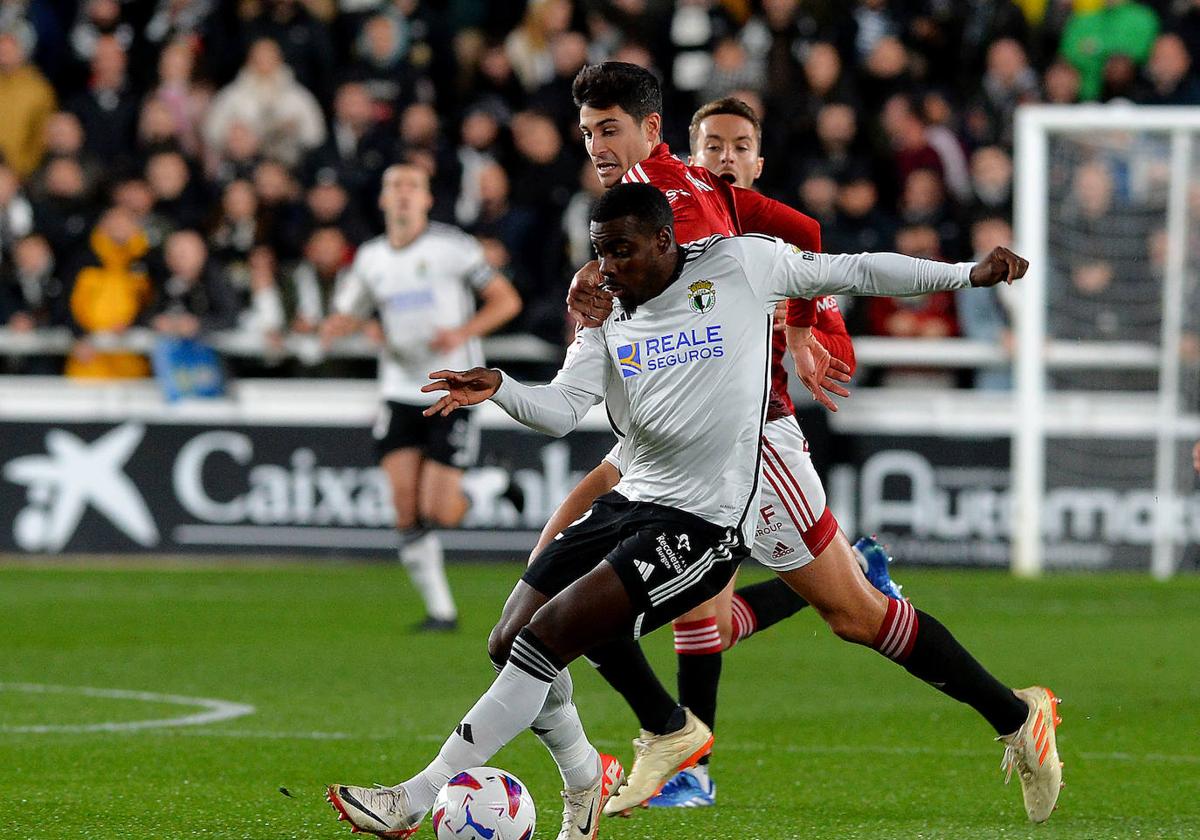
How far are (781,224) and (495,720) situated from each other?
182 centimetres

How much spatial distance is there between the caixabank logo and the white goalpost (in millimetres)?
8851

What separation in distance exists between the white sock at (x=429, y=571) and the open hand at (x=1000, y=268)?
649 cm

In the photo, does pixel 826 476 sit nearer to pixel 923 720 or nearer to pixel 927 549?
pixel 927 549

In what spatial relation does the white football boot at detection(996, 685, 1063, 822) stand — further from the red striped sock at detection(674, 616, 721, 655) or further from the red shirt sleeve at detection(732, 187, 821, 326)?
the red shirt sleeve at detection(732, 187, 821, 326)

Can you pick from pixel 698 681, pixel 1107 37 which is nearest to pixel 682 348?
pixel 698 681

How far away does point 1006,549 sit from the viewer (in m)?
14.4

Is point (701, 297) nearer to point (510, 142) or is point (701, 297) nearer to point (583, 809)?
point (583, 809)

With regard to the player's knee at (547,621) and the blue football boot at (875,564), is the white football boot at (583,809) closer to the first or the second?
the player's knee at (547,621)

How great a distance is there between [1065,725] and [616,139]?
3.70 meters

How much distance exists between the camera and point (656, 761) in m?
5.98

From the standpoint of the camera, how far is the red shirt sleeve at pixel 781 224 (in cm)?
601

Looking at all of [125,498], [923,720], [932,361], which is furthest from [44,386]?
[923,720]

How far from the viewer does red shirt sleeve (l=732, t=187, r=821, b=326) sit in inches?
237

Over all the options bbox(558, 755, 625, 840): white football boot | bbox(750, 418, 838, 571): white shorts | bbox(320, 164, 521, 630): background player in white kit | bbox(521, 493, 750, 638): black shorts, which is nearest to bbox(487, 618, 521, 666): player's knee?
bbox(521, 493, 750, 638): black shorts
